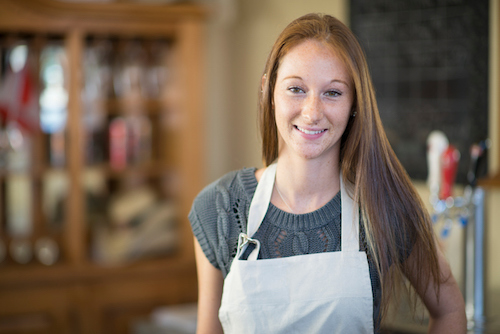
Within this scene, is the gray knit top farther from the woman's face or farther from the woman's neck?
the woman's face

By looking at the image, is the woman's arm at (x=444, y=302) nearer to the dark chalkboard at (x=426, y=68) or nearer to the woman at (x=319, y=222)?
the woman at (x=319, y=222)

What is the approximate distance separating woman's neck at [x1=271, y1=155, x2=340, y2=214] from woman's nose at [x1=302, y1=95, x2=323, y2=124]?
0.13 m

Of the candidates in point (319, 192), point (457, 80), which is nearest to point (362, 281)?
point (319, 192)

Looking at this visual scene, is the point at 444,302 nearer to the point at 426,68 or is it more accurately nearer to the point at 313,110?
the point at 313,110

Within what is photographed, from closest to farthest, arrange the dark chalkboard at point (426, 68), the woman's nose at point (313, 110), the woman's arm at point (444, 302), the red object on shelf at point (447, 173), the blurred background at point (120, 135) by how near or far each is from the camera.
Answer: the woman's nose at point (313, 110) < the woman's arm at point (444, 302) < the red object on shelf at point (447, 173) < the dark chalkboard at point (426, 68) < the blurred background at point (120, 135)

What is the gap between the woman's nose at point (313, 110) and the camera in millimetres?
1146

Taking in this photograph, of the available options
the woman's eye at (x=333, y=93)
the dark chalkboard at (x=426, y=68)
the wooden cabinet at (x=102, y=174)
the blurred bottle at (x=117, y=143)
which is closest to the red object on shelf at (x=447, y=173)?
the dark chalkboard at (x=426, y=68)

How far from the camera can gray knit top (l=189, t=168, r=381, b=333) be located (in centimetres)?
124

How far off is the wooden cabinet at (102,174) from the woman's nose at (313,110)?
A: 6.47 ft

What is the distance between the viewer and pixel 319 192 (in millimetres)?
1276

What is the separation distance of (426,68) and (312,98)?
1.39m

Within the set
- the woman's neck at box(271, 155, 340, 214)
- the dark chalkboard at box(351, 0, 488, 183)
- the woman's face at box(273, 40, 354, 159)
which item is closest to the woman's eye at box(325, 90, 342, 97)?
the woman's face at box(273, 40, 354, 159)

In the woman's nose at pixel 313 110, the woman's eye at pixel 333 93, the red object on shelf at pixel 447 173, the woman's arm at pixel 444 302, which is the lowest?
the woman's arm at pixel 444 302

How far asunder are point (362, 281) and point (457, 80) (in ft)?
4.28
